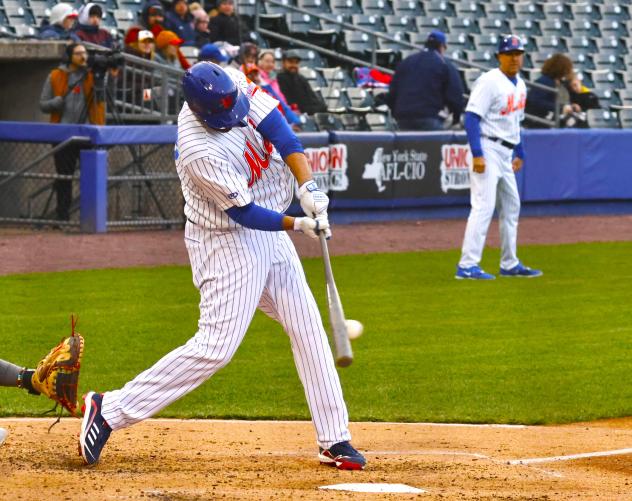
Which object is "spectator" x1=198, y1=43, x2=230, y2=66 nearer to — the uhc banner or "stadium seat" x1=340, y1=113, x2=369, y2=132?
the uhc banner

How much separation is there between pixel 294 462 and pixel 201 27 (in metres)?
12.2

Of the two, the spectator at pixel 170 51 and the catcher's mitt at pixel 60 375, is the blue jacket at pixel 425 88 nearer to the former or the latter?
the spectator at pixel 170 51

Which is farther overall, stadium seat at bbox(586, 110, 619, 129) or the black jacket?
stadium seat at bbox(586, 110, 619, 129)

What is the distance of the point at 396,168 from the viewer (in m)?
16.3

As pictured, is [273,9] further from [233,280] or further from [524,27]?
[233,280]

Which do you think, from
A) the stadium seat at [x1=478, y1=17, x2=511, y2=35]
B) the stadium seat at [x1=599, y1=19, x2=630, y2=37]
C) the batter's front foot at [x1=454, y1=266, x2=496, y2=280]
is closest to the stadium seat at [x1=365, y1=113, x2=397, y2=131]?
the batter's front foot at [x1=454, y1=266, x2=496, y2=280]

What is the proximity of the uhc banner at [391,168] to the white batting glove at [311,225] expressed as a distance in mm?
10098

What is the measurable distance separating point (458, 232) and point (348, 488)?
1067 cm

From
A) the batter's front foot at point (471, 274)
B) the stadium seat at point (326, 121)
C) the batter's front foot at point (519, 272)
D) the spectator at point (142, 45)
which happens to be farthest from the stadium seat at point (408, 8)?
the batter's front foot at point (471, 274)

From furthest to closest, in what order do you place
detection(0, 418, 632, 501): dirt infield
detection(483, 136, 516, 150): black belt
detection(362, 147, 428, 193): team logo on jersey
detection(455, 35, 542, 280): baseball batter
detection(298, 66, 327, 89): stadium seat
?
detection(298, 66, 327, 89): stadium seat
detection(362, 147, 428, 193): team logo on jersey
detection(483, 136, 516, 150): black belt
detection(455, 35, 542, 280): baseball batter
detection(0, 418, 632, 501): dirt infield

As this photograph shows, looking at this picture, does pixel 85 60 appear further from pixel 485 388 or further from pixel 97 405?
pixel 97 405

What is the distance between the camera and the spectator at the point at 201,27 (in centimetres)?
1711

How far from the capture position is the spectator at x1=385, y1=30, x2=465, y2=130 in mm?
15766

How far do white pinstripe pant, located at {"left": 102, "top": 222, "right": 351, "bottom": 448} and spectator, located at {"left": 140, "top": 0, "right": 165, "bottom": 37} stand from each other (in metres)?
11.1
